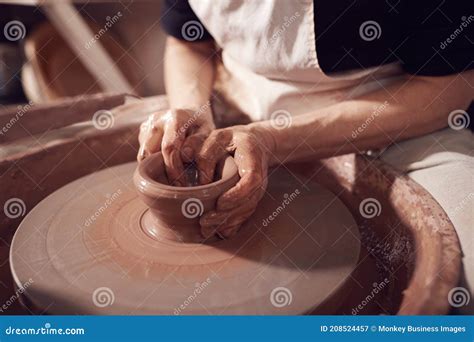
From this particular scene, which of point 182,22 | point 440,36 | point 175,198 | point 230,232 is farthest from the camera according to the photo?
point 182,22

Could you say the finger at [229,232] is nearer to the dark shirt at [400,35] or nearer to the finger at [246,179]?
the finger at [246,179]

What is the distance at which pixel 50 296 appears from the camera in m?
0.95

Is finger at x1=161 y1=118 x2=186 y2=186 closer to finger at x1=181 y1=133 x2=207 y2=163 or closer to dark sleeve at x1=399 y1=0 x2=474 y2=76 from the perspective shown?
finger at x1=181 y1=133 x2=207 y2=163

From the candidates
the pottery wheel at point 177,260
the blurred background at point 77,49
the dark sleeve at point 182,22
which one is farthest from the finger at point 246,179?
the blurred background at point 77,49

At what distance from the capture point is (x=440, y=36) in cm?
122

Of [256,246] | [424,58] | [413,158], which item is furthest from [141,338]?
[424,58]

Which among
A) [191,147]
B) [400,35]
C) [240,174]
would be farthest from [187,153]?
[400,35]

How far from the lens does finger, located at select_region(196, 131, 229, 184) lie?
1106 millimetres

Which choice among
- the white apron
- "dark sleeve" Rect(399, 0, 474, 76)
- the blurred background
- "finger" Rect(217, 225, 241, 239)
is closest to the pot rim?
"finger" Rect(217, 225, 241, 239)

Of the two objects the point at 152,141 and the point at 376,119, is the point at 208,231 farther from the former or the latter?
the point at 376,119

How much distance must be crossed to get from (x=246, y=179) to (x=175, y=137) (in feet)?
0.70

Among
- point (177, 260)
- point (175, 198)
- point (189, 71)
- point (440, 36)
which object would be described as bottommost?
point (177, 260)

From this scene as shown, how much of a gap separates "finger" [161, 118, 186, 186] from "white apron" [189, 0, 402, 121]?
0.44 meters

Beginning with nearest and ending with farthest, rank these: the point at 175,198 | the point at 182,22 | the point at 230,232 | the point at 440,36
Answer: the point at 175,198 < the point at 230,232 < the point at 440,36 < the point at 182,22
